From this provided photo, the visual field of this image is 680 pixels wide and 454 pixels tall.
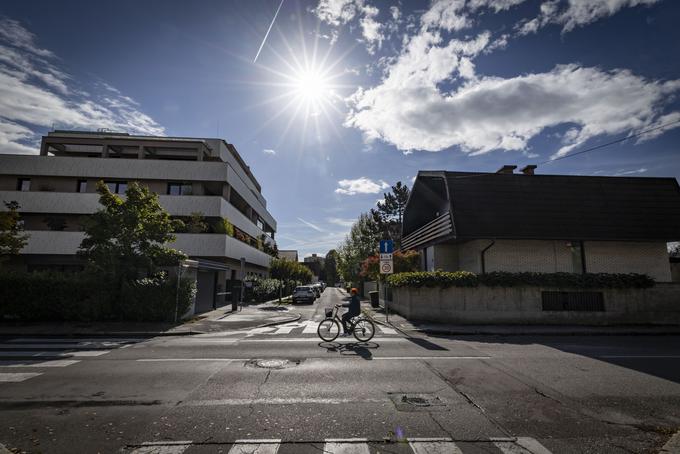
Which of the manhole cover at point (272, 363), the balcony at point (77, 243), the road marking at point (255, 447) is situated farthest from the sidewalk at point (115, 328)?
the balcony at point (77, 243)

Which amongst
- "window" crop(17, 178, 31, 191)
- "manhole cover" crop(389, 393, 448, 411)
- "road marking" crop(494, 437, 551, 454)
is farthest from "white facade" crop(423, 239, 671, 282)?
"window" crop(17, 178, 31, 191)

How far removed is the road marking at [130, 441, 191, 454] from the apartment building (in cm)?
2185

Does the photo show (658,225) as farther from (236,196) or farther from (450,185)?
(236,196)

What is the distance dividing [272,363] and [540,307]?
12933 mm

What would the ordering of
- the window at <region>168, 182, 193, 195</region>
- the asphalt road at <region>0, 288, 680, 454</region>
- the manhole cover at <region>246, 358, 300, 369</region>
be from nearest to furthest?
the asphalt road at <region>0, 288, 680, 454</region> → the manhole cover at <region>246, 358, 300, 369</region> → the window at <region>168, 182, 193, 195</region>

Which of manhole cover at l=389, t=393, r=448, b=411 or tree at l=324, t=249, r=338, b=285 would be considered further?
tree at l=324, t=249, r=338, b=285

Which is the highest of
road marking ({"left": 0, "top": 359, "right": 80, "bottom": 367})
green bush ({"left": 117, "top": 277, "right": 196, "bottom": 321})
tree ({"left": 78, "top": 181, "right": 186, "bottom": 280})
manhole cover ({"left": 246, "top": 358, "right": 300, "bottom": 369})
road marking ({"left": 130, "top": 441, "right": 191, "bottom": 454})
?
tree ({"left": 78, "top": 181, "right": 186, "bottom": 280})

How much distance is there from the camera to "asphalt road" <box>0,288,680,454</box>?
4.06 m

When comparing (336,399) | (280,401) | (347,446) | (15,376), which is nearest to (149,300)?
(15,376)

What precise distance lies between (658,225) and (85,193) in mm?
37966

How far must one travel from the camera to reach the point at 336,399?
5.47 m

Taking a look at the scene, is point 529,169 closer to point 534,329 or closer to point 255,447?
point 534,329

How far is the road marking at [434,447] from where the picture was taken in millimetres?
3783

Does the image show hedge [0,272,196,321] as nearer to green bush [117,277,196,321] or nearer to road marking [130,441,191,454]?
green bush [117,277,196,321]
